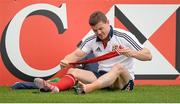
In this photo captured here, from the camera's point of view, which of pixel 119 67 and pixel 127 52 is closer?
pixel 127 52

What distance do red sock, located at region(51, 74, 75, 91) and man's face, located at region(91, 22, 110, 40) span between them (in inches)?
20.2

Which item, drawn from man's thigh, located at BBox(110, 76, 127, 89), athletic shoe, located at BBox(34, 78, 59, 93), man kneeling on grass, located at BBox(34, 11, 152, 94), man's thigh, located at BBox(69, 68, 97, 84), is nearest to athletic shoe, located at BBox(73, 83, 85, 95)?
man kneeling on grass, located at BBox(34, 11, 152, 94)

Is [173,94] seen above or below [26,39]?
below

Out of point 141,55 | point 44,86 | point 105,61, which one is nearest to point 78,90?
point 44,86

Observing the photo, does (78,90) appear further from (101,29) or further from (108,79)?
(101,29)

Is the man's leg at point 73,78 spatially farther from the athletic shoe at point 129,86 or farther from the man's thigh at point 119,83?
the athletic shoe at point 129,86

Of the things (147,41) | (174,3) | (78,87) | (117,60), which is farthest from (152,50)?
(78,87)

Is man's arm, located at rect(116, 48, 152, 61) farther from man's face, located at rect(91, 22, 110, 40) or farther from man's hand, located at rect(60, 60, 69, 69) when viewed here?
man's hand, located at rect(60, 60, 69, 69)

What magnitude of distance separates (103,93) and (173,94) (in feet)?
2.22

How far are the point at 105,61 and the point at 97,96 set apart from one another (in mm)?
663

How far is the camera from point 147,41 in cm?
725

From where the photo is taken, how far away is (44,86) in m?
6.00

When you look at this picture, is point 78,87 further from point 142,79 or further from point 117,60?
point 142,79

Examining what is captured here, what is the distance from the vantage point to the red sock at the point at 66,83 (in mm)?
6234
